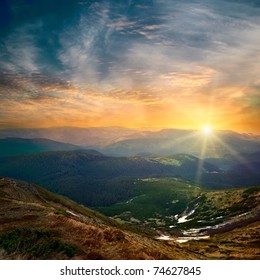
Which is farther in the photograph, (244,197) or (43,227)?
(244,197)

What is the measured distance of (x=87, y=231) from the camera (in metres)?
28.9

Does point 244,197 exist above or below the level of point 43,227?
above

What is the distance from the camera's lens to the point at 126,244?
26.2 metres

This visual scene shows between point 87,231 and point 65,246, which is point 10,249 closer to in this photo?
point 65,246

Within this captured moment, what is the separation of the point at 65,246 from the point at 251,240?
64754mm

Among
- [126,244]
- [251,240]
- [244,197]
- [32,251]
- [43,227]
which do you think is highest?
[244,197]

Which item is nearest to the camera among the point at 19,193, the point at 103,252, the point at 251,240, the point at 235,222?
the point at 103,252

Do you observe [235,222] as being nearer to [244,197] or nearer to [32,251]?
[244,197]

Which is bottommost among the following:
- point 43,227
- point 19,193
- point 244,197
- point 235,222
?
point 43,227
